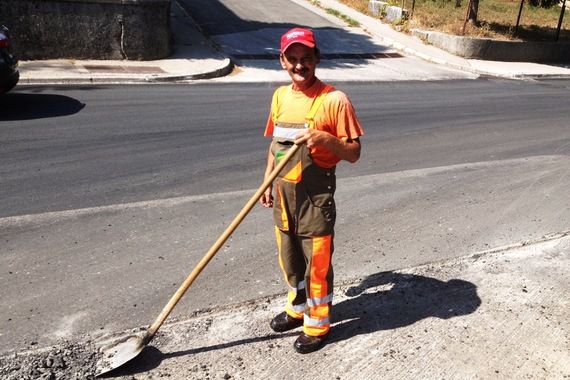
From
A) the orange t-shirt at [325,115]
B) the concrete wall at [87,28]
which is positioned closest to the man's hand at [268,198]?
the orange t-shirt at [325,115]

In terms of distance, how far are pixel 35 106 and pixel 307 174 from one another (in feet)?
24.4

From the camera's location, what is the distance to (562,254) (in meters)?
5.09

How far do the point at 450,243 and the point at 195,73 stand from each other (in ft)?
→ 30.1

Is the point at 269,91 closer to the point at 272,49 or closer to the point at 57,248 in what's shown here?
the point at 272,49

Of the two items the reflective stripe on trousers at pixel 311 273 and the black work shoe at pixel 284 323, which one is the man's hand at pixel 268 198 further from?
the black work shoe at pixel 284 323

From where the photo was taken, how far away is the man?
3232 mm

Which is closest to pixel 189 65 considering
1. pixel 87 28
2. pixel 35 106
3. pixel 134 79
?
pixel 134 79

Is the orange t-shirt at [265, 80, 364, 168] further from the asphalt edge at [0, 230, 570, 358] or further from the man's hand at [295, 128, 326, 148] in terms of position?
the asphalt edge at [0, 230, 570, 358]

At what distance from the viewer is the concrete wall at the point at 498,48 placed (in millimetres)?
19672

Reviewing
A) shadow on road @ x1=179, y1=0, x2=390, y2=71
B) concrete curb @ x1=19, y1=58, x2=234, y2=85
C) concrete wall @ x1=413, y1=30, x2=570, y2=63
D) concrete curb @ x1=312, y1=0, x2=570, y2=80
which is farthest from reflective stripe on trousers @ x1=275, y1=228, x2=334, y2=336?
concrete wall @ x1=413, y1=30, x2=570, y2=63

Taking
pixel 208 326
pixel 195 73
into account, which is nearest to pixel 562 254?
pixel 208 326

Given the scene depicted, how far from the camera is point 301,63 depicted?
3.24 m

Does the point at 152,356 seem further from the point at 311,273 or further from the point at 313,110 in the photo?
the point at 313,110

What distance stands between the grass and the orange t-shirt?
18.9m
